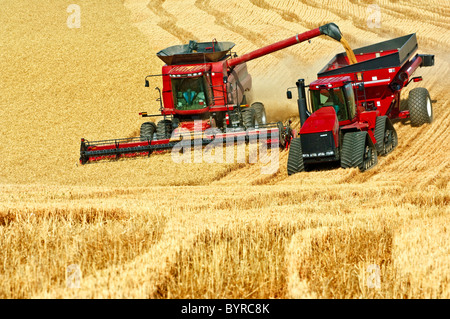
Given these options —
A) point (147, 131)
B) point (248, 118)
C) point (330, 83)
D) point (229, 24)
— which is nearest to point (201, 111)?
point (248, 118)

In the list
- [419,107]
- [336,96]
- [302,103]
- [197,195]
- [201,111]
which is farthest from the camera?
[201,111]

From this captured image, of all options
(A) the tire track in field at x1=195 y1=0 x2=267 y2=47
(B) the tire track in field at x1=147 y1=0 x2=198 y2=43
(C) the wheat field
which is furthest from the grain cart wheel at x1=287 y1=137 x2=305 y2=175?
(B) the tire track in field at x1=147 y1=0 x2=198 y2=43

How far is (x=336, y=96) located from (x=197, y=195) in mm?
4294

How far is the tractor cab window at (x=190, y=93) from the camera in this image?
16.2 meters

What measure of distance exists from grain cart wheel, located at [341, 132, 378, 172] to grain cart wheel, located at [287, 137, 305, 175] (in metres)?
0.91

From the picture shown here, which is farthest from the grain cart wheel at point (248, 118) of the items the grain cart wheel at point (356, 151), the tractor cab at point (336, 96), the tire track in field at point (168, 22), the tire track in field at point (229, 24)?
the tire track in field at point (168, 22)

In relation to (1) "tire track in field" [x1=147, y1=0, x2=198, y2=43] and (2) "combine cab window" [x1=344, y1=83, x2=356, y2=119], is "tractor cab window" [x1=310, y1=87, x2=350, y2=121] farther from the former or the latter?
(1) "tire track in field" [x1=147, y1=0, x2=198, y2=43]

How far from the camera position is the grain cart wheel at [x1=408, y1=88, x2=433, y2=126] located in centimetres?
1520

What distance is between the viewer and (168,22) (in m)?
31.2

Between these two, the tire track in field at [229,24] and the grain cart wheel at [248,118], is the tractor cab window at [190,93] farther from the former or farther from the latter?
the tire track in field at [229,24]

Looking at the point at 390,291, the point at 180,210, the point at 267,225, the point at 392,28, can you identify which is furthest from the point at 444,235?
the point at 392,28

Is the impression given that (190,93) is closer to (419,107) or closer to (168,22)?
(419,107)

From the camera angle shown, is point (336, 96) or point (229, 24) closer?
point (336, 96)
